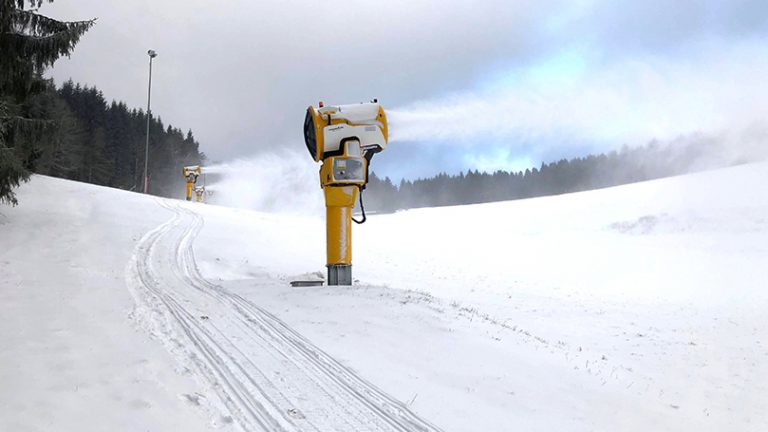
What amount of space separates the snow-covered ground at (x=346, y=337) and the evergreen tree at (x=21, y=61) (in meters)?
2.36

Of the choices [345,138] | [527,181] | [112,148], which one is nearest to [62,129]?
[345,138]

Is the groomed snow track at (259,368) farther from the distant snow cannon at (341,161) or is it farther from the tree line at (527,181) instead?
the tree line at (527,181)

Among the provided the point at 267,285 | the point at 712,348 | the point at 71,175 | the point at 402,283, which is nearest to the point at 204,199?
the point at 71,175

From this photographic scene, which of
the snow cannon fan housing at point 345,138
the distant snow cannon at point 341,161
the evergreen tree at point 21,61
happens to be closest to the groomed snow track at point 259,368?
the distant snow cannon at point 341,161

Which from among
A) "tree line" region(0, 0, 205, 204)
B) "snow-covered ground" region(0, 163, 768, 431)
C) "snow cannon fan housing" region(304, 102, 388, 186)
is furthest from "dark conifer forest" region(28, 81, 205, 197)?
"snow cannon fan housing" region(304, 102, 388, 186)

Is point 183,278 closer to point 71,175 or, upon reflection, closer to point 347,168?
point 347,168

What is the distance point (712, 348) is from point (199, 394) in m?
10.9

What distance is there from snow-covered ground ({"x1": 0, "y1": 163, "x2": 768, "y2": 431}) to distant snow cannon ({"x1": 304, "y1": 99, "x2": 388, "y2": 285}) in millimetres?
991

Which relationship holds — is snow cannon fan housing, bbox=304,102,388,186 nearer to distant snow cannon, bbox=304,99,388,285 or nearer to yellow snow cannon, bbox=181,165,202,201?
distant snow cannon, bbox=304,99,388,285

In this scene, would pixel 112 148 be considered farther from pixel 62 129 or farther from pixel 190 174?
pixel 62 129

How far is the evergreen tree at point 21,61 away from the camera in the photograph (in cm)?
1103

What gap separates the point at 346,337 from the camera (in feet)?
19.9

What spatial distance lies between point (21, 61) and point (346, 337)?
11.5m

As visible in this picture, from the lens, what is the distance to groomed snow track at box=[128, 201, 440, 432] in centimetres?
382
